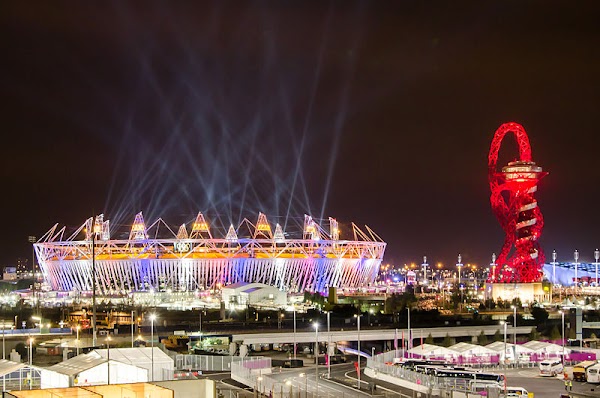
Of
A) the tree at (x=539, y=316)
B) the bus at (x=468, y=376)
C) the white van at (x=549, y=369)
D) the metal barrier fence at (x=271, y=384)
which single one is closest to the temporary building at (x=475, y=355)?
the white van at (x=549, y=369)

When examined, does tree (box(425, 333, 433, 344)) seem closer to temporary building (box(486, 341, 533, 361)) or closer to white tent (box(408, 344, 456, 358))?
temporary building (box(486, 341, 533, 361))

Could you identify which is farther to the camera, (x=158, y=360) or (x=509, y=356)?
→ (x=509, y=356)

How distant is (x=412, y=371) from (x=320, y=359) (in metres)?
10.5

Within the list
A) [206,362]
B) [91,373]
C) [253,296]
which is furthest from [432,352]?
[253,296]

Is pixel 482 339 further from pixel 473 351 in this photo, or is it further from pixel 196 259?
pixel 196 259

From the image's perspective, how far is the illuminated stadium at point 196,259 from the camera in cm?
12362

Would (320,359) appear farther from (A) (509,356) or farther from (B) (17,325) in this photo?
(B) (17,325)

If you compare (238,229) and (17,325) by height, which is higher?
(238,229)

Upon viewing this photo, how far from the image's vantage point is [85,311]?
85.4m

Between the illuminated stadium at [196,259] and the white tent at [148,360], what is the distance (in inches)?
3102

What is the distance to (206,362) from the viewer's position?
4644 centimetres

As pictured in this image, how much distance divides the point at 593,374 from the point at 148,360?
20.1 meters

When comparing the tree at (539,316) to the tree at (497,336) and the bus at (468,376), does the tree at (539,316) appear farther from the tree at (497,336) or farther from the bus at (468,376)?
the bus at (468,376)

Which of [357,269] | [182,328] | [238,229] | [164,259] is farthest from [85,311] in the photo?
[357,269]
